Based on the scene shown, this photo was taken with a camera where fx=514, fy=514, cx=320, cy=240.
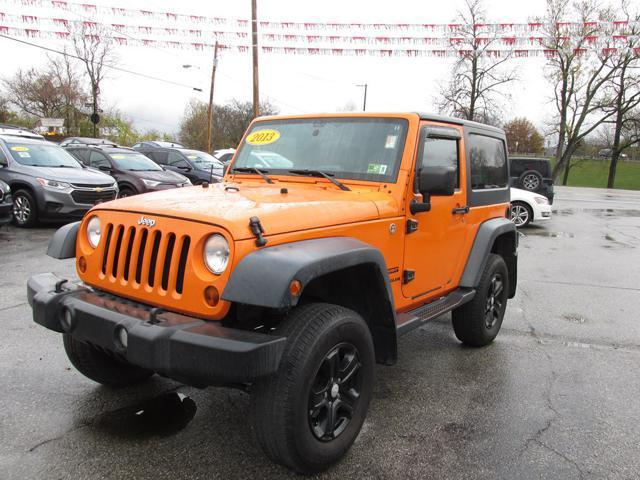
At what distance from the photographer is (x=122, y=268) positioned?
8.79ft

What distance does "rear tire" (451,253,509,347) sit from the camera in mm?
4336

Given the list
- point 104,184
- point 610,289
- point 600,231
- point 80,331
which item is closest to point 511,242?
point 610,289

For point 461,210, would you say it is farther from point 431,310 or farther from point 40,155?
point 40,155

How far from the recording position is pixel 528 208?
43.4 ft

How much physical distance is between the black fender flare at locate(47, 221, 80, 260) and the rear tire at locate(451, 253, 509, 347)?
3002 millimetres

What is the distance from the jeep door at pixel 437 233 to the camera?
3480 mm

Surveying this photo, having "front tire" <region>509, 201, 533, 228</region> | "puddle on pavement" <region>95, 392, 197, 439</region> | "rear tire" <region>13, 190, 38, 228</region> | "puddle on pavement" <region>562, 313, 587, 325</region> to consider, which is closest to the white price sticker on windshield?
"puddle on pavement" <region>95, 392, 197, 439</region>

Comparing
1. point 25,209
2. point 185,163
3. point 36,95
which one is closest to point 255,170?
point 25,209

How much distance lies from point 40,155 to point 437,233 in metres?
9.85

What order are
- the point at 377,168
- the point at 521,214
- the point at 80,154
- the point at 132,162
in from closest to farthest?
the point at 377,168
the point at 132,162
the point at 80,154
the point at 521,214

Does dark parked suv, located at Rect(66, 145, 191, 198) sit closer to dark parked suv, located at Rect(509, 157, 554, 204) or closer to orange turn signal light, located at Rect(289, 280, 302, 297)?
dark parked suv, located at Rect(509, 157, 554, 204)

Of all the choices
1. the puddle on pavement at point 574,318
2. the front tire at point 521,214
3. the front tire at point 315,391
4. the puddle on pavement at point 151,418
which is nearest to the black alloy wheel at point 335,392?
the front tire at point 315,391

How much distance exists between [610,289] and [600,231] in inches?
271

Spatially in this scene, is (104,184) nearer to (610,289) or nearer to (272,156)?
(272,156)
